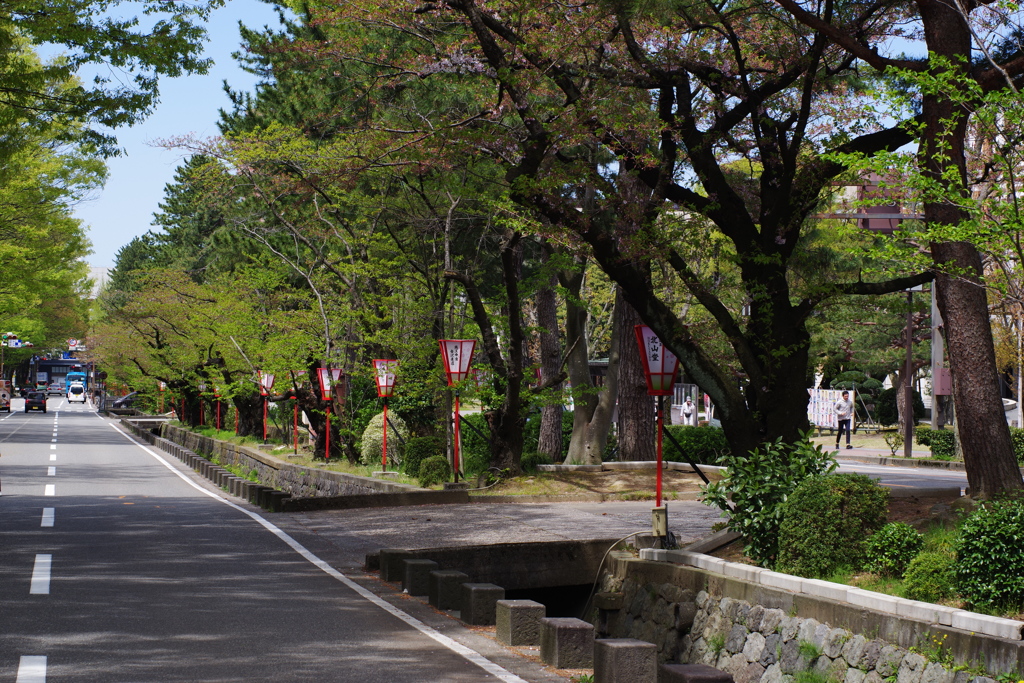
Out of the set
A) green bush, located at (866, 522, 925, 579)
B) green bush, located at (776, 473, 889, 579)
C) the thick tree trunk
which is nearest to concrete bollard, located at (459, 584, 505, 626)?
green bush, located at (776, 473, 889, 579)

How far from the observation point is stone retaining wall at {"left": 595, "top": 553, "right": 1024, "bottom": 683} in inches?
270

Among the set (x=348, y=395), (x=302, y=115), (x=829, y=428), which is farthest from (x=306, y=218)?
(x=829, y=428)

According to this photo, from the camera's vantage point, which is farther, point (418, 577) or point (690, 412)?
point (690, 412)

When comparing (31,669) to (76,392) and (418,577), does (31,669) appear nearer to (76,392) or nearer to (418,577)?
(418,577)

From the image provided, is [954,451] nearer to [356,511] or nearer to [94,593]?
[356,511]

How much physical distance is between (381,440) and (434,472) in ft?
20.9

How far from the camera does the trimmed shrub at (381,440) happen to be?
2556cm

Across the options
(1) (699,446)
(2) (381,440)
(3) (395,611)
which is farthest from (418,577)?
(2) (381,440)

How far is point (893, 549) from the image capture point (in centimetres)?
847

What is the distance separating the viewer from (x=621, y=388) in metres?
22.7

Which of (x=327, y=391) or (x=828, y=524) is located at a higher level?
(x=327, y=391)

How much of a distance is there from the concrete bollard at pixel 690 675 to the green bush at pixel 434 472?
14.0 meters

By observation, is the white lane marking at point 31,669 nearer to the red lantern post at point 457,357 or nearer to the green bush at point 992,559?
the green bush at point 992,559

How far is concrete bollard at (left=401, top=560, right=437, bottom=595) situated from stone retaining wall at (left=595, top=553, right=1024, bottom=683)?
2.44 metres
